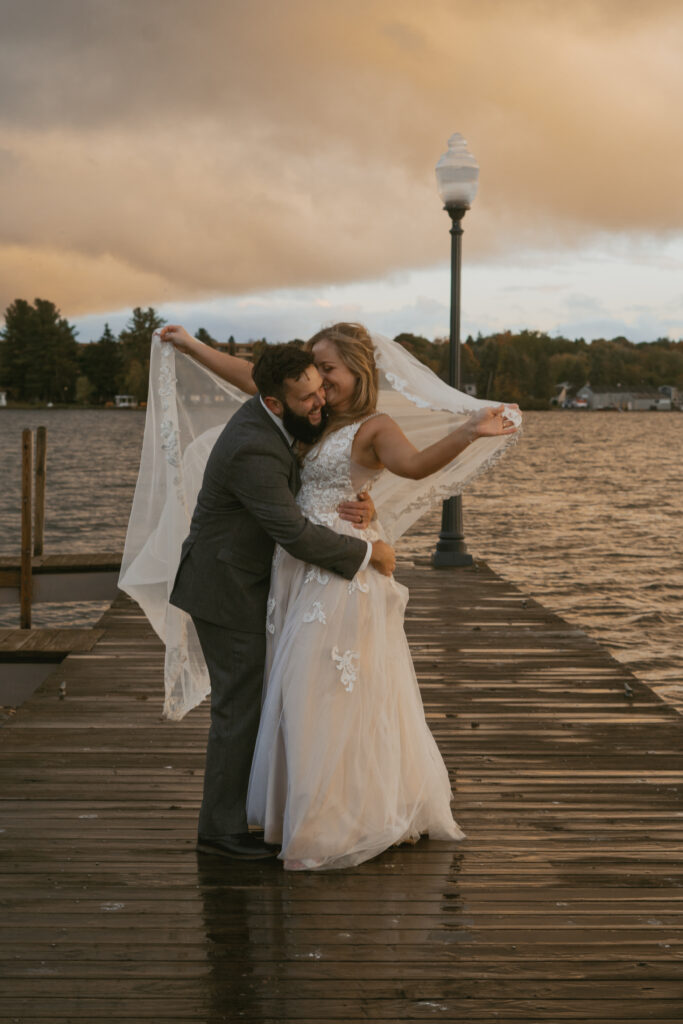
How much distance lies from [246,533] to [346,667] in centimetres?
62

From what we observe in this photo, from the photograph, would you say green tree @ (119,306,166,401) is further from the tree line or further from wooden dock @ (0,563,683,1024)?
wooden dock @ (0,563,683,1024)

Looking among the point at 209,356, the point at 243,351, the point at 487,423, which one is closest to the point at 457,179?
the point at 243,351

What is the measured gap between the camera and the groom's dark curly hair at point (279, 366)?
354 centimetres

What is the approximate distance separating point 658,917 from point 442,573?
8.02 metres

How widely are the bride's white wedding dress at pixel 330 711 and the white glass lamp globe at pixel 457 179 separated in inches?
313

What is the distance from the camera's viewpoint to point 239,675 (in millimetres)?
3928

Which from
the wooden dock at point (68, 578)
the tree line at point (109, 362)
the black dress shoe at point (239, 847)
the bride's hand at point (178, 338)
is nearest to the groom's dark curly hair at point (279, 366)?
the bride's hand at point (178, 338)

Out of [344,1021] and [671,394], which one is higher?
[671,394]

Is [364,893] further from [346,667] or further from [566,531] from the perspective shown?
[566,531]

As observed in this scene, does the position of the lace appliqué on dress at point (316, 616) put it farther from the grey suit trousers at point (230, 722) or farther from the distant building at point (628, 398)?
the distant building at point (628, 398)

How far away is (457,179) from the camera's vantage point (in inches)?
440

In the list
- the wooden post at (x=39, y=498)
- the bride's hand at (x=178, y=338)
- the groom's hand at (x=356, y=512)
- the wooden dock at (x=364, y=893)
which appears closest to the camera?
the wooden dock at (x=364, y=893)

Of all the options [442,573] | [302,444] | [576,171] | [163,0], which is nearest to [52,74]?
[163,0]

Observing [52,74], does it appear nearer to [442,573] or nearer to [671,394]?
[442,573]
